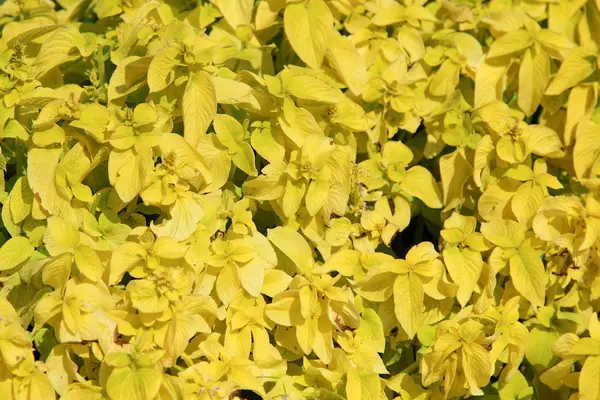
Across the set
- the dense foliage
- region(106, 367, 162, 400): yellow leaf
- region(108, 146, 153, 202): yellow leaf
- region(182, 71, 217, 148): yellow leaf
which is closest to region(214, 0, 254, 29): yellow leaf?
the dense foliage

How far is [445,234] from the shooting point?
76.7 inches

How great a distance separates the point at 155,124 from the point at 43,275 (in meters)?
0.41

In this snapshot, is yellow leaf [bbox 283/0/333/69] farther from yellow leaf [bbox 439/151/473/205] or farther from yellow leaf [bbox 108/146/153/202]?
yellow leaf [bbox 108/146/153/202]

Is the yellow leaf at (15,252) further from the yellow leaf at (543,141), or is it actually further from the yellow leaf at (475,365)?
the yellow leaf at (543,141)

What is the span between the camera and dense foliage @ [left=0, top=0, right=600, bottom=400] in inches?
66.9

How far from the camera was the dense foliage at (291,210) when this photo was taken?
1700 millimetres

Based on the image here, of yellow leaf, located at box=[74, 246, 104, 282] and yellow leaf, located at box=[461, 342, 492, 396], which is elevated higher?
yellow leaf, located at box=[74, 246, 104, 282]

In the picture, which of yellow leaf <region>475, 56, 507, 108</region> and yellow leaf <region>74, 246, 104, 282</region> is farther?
yellow leaf <region>475, 56, 507, 108</region>

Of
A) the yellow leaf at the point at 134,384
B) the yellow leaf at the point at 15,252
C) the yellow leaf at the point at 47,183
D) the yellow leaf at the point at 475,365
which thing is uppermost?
the yellow leaf at the point at 47,183

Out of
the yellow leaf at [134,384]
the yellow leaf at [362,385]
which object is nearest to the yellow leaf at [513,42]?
the yellow leaf at [362,385]

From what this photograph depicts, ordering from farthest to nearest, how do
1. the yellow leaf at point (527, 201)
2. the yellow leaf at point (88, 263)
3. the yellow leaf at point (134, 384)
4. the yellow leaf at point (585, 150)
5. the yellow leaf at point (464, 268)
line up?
1. the yellow leaf at point (585, 150)
2. the yellow leaf at point (527, 201)
3. the yellow leaf at point (464, 268)
4. the yellow leaf at point (88, 263)
5. the yellow leaf at point (134, 384)

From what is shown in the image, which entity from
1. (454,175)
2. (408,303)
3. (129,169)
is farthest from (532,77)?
(129,169)

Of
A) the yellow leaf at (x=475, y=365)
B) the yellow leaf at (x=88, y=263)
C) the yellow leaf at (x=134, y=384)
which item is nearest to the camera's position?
the yellow leaf at (x=134, y=384)

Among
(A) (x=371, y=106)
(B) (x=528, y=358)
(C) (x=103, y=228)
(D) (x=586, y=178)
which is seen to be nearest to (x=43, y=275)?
(C) (x=103, y=228)
